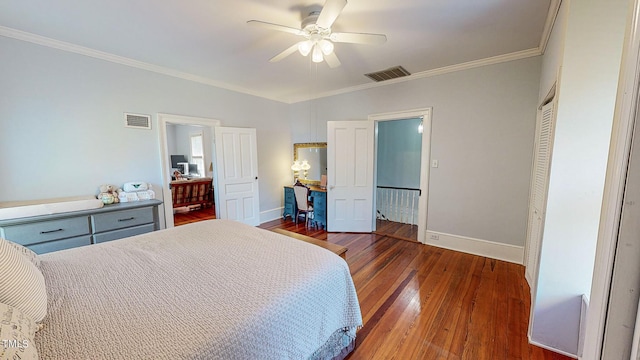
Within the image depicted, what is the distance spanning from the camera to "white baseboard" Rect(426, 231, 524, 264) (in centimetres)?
281

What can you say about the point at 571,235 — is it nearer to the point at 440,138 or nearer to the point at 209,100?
the point at 440,138

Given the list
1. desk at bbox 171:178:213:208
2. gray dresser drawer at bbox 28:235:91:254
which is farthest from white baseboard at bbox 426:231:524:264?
desk at bbox 171:178:213:208

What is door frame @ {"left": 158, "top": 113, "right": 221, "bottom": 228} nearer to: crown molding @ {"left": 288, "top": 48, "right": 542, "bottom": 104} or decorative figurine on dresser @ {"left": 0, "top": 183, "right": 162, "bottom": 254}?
decorative figurine on dresser @ {"left": 0, "top": 183, "right": 162, "bottom": 254}

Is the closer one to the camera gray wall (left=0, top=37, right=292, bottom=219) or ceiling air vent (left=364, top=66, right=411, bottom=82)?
gray wall (left=0, top=37, right=292, bottom=219)

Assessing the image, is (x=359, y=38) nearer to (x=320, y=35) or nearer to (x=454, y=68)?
(x=320, y=35)

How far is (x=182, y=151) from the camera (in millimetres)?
7484

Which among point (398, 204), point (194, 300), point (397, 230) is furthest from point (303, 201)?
point (194, 300)

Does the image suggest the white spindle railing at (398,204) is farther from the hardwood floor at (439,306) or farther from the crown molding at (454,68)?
the crown molding at (454,68)

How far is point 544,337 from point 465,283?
796 millimetres

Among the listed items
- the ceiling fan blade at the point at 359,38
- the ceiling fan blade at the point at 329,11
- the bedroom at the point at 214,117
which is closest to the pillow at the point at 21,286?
the ceiling fan blade at the point at 329,11

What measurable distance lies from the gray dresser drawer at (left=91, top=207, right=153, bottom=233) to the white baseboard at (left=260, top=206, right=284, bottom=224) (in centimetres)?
206

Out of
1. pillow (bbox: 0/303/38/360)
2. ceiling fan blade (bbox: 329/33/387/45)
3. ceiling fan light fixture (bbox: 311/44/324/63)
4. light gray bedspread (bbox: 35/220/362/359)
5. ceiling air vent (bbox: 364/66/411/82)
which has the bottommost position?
light gray bedspread (bbox: 35/220/362/359)

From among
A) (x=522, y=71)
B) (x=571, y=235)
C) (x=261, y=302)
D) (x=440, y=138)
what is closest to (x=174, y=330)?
(x=261, y=302)

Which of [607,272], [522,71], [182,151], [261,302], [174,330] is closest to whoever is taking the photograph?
[607,272]
